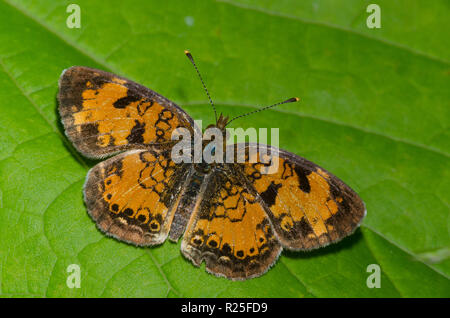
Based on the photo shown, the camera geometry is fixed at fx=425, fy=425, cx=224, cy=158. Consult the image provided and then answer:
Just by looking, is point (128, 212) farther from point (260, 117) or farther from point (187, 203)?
point (260, 117)

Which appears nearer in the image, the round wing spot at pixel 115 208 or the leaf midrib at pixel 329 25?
the round wing spot at pixel 115 208

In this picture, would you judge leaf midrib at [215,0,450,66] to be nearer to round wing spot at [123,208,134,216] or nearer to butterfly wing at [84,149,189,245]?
butterfly wing at [84,149,189,245]

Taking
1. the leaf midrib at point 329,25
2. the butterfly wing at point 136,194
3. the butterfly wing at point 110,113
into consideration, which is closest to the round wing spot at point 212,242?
the butterfly wing at point 136,194

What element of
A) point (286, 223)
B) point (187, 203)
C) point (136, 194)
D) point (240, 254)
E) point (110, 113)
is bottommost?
point (240, 254)

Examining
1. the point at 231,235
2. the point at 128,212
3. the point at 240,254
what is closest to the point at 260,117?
the point at 231,235

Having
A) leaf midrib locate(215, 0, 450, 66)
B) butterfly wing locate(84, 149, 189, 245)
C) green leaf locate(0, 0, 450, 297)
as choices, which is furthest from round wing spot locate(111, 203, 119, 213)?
leaf midrib locate(215, 0, 450, 66)

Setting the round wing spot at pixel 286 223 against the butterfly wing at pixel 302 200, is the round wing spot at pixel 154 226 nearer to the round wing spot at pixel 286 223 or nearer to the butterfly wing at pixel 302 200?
the butterfly wing at pixel 302 200
